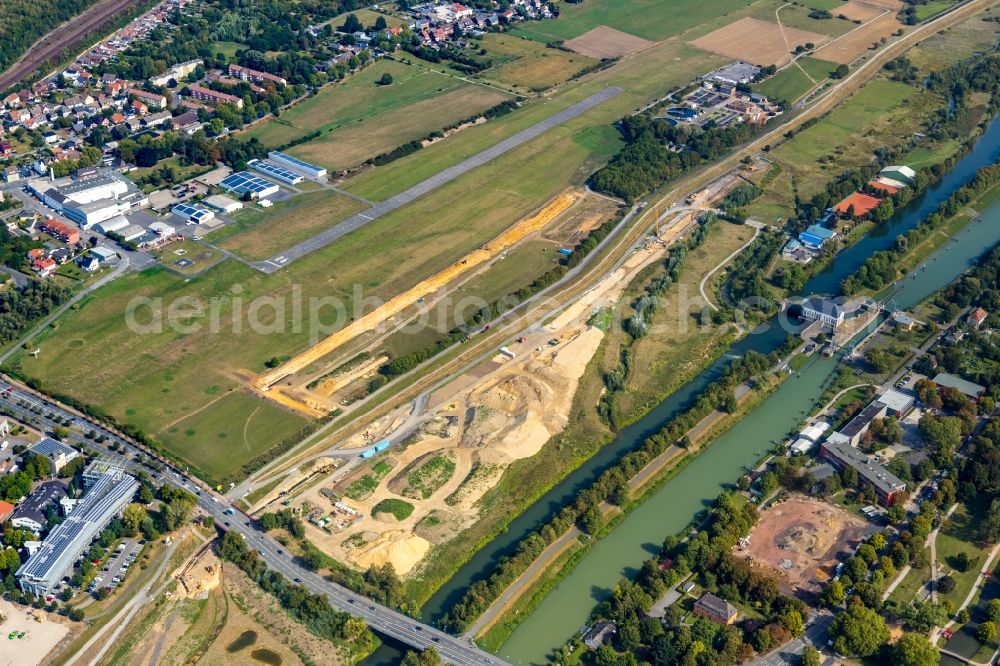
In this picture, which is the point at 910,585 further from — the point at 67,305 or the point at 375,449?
the point at 67,305

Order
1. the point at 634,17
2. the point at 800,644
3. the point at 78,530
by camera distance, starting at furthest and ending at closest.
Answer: the point at 634,17 < the point at 78,530 < the point at 800,644

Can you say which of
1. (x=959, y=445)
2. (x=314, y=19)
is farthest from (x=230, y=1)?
(x=959, y=445)

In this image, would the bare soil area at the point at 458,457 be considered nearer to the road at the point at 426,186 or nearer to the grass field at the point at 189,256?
the road at the point at 426,186

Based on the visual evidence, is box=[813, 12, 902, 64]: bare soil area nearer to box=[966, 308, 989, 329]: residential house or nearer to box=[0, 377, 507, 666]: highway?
box=[966, 308, 989, 329]: residential house

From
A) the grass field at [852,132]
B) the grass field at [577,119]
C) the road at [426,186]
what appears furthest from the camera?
the grass field at [852,132]

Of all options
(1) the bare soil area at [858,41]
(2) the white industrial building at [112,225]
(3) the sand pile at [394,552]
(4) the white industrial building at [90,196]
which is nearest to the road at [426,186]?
(2) the white industrial building at [112,225]

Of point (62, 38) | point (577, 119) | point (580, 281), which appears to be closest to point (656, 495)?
point (580, 281)
